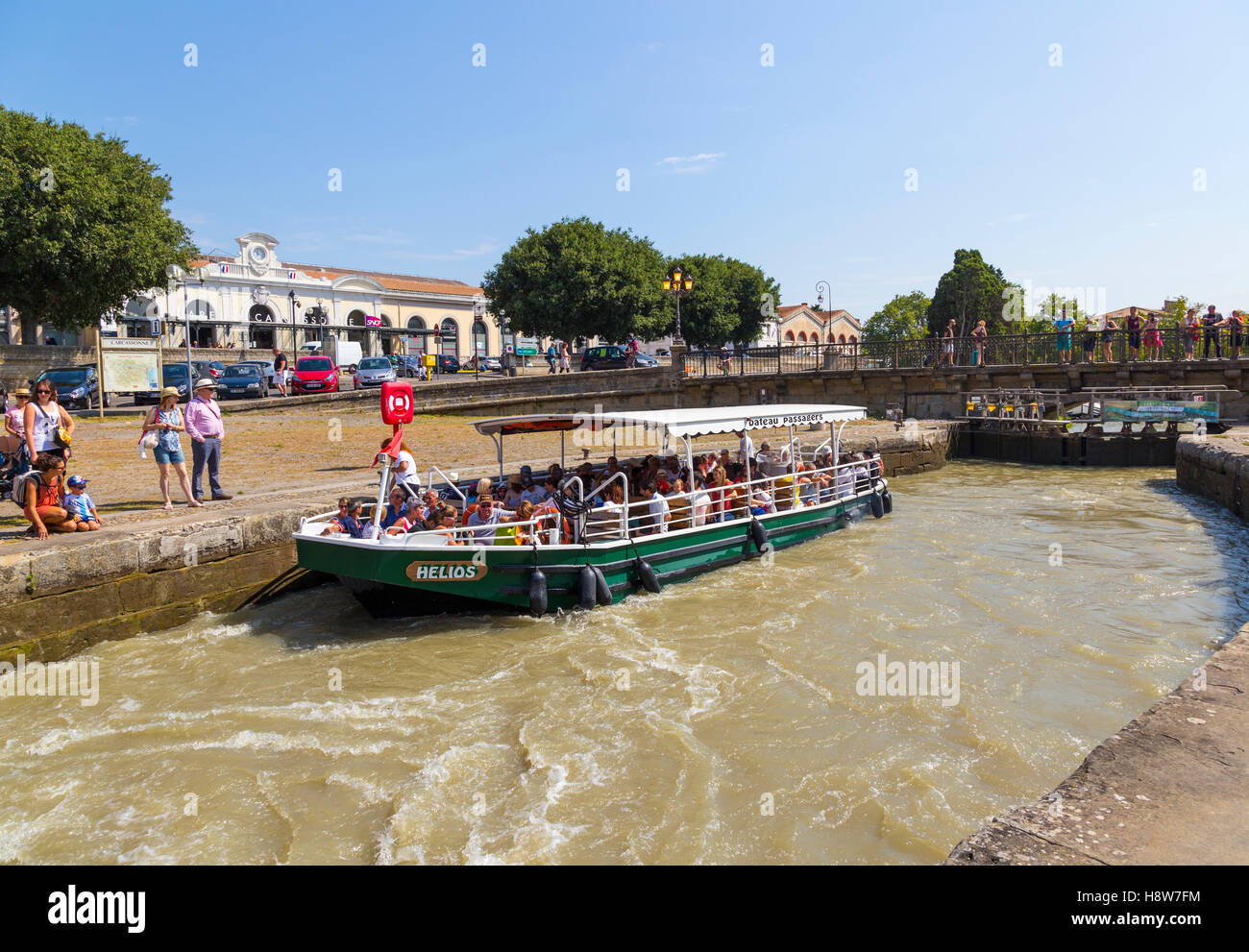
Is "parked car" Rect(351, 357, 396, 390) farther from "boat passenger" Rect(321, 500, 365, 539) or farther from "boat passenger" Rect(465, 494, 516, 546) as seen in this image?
"boat passenger" Rect(465, 494, 516, 546)

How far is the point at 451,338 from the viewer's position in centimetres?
6247

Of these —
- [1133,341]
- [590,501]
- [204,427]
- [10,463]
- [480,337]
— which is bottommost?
[590,501]

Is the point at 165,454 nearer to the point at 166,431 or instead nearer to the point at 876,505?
the point at 166,431

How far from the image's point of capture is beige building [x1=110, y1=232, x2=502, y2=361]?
48250mm

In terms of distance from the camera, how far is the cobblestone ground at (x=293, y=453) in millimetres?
13523

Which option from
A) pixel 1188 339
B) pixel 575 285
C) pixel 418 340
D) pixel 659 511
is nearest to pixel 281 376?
pixel 575 285

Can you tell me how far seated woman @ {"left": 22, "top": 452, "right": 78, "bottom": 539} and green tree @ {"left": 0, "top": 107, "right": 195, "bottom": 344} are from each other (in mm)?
25476

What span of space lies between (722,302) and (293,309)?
2830 cm

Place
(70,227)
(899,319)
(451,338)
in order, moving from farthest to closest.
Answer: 1. (899,319)
2. (451,338)
3. (70,227)

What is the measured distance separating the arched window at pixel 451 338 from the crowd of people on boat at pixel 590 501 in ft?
164

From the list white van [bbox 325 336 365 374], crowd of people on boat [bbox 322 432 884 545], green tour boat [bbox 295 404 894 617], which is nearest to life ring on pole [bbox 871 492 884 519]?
crowd of people on boat [bbox 322 432 884 545]

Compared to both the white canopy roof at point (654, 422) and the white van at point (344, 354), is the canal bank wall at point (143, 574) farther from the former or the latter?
the white van at point (344, 354)

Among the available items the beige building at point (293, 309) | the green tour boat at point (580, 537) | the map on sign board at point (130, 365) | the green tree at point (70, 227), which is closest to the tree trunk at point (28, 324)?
the green tree at point (70, 227)

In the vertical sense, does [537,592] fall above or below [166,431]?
below
